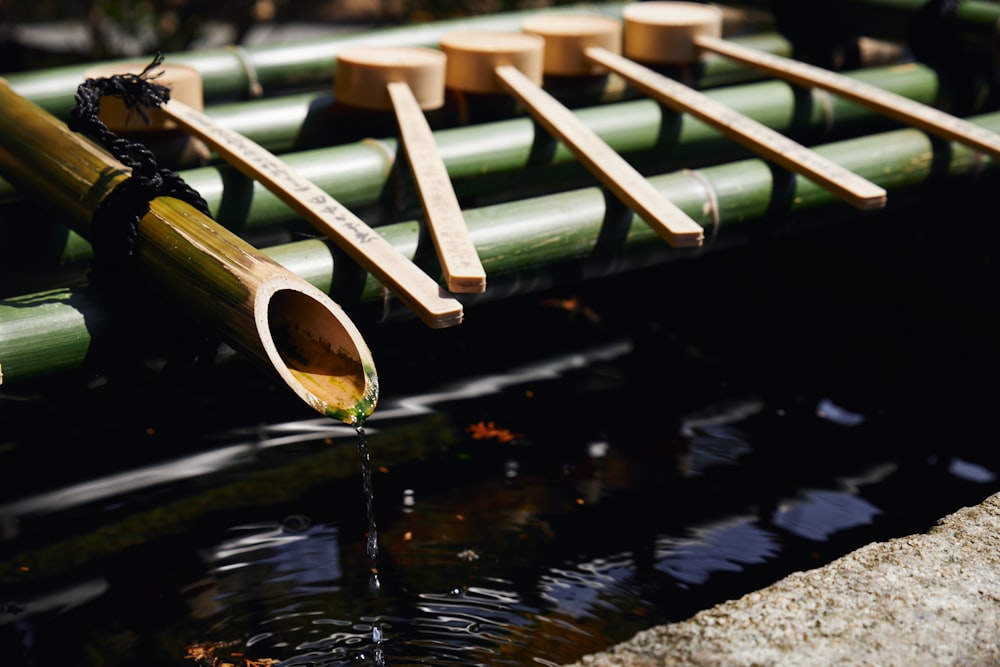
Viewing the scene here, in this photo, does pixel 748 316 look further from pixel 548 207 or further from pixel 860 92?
pixel 548 207

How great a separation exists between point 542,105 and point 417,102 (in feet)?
1.60

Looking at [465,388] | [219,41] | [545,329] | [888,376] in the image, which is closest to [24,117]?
[465,388]

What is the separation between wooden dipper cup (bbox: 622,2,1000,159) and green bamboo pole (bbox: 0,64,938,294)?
12 centimetres

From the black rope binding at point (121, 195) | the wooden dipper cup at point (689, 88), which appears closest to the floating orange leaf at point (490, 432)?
the wooden dipper cup at point (689, 88)

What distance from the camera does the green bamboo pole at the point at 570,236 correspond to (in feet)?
8.91

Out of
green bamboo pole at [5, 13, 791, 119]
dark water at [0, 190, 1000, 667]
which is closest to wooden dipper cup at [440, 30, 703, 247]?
green bamboo pole at [5, 13, 791, 119]

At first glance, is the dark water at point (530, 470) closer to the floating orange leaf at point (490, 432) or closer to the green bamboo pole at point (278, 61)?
the floating orange leaf at point (490, 432)

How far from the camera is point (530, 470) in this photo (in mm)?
3889

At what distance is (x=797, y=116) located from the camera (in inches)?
183

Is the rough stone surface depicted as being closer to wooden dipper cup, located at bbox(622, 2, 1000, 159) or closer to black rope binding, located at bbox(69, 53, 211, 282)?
black rope binding, located at bbox(69, 53, 211, 282)

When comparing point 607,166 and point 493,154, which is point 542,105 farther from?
point 607,166

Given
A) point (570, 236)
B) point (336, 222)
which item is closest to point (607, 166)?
point (570, 236)

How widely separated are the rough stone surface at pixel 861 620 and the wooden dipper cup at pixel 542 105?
1.10 m

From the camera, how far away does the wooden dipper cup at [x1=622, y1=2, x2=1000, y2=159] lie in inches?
168
